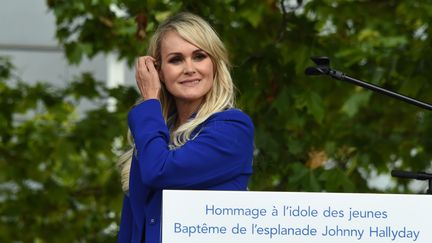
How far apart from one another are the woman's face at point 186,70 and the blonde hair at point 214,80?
0.02m

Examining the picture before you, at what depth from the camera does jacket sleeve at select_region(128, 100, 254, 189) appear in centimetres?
324

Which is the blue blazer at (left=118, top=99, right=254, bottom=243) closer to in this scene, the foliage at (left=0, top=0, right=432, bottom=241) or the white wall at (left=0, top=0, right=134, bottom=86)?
the foliage at (left=0, top=0, right=432, bottom=241)

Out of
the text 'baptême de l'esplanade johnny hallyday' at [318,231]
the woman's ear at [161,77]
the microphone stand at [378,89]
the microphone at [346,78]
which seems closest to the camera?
the text 'baptême de l'esplanade johnny hallyday' at [318,231]

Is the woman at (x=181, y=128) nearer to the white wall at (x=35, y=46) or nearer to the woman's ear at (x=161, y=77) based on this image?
the woman's ear at (x=161, y=77)

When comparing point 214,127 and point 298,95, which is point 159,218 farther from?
point 298,95

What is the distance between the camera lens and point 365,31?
7.39 metres

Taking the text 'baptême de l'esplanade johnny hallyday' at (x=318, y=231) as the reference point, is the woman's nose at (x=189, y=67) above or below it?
above

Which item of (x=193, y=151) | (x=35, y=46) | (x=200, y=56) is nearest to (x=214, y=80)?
(x=200, y=56)

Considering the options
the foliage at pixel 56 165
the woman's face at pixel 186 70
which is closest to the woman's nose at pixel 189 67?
the woman's face at pixel 186 70

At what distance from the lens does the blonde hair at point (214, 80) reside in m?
3.45

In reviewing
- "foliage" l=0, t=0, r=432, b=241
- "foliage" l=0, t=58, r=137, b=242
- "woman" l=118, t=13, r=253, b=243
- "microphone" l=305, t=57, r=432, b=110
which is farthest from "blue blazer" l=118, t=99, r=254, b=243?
"foliage" l=0, t=58, r=137, b=242

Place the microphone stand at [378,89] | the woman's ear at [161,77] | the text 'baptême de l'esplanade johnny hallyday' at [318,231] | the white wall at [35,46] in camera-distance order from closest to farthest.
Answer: the text 'baptême de l'esplanade johnny hallyday' at [318,231], the microphone stand at [378,89], the woman's ear at [161,77], the white wall at [35,46]

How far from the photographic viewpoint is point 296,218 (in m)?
2.82

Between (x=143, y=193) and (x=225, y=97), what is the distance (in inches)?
14.9
